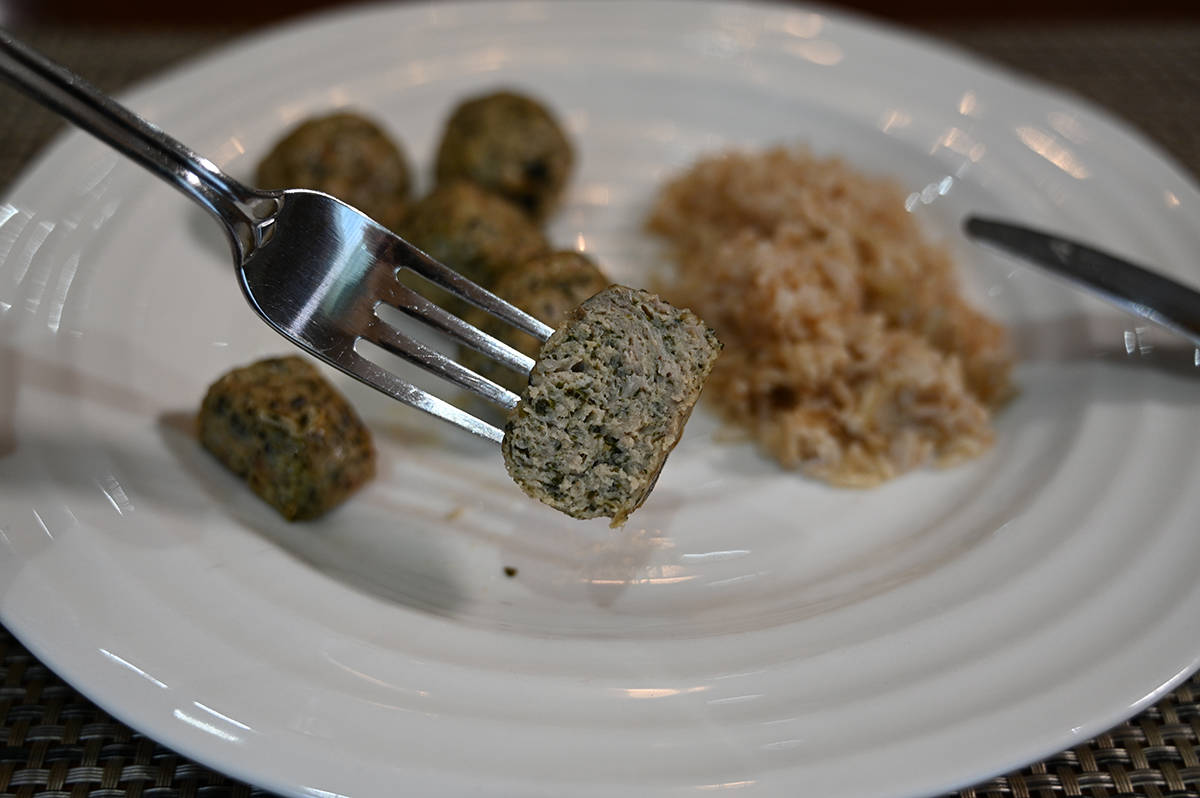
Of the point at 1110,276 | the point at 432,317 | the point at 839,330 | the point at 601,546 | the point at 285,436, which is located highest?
the point at 1110,276

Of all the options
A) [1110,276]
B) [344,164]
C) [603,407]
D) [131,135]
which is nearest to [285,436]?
[131,135]

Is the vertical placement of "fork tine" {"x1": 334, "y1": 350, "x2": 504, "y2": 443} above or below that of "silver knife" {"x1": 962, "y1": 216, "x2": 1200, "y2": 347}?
below

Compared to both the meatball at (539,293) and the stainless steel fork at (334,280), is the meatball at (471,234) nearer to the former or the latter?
the meatball at (539,293)

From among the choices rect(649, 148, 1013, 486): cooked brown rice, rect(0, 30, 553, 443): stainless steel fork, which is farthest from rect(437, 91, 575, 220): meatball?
rect(0, 30, 553, 443): stainless steel fork

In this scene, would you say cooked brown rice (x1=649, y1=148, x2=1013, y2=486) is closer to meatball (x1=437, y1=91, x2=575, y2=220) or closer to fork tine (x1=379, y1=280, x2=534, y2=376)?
meatball (x1=437, y1=91, x2=575, y2=220)

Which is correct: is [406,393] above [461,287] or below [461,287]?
below

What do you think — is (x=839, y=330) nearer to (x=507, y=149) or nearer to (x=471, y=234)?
(x=471, y=234)

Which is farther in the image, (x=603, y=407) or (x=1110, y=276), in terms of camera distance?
(x=1110, y=276)

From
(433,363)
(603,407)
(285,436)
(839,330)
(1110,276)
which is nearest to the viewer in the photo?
(603,407)
